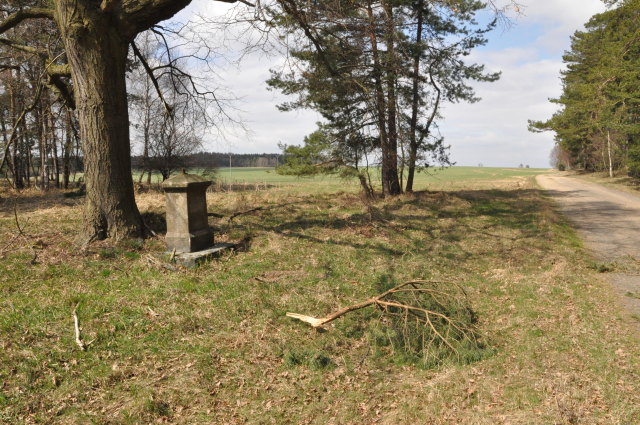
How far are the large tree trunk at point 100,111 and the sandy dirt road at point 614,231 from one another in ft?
29.2

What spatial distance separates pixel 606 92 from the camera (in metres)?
24.9

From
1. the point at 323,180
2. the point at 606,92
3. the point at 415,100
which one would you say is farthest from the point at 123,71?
the point at 323,180

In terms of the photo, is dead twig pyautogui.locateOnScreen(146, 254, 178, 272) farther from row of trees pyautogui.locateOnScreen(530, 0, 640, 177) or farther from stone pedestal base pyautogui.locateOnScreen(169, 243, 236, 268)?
row of trees pyautogui.locateOnScreen(530, 0, 640, 177)

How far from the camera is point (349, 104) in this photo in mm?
16516

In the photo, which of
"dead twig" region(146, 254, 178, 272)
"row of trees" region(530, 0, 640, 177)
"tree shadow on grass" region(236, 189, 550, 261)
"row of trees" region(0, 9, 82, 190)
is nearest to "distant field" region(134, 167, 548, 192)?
"tree shadow on grass" region(236, 189, 550, 261)

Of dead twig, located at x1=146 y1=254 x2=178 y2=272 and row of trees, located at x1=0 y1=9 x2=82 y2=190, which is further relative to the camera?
row of trees, located at x1=0 y1=9 x2=82 y2=190

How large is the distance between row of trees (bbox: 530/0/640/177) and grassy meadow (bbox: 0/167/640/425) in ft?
61.5

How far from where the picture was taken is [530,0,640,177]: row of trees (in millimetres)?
23109

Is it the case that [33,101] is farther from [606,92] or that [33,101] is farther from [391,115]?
[606,92]

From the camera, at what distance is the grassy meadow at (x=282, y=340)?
4.34 meters

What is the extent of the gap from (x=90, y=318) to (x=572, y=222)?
48.2 feet

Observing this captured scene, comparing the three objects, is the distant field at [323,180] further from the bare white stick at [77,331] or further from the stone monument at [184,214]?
the bare white stick at [77,331]

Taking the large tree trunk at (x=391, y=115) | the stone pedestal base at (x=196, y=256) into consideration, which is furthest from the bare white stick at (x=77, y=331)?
the large tree trunk at (x=391, y=115)

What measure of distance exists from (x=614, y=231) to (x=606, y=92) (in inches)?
637
